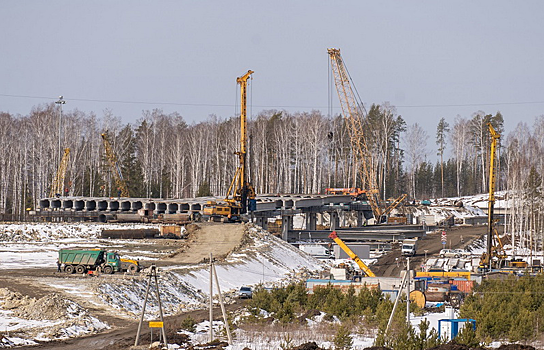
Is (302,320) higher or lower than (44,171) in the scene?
lower

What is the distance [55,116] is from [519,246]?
78835 mm

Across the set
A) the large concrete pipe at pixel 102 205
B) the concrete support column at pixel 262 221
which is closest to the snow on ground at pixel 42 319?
the concrete support column at pixel 262 221

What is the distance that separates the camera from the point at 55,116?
129750 mm

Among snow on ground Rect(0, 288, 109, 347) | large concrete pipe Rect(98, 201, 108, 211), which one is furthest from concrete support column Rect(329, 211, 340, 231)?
snow on ground Rect(0, 288, 109, 347)

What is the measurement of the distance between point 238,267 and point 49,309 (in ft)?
87.2

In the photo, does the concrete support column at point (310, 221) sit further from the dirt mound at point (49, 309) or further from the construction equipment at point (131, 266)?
the dirt mound at point (49, 309)

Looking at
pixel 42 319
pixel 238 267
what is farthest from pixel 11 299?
pixel 238 267

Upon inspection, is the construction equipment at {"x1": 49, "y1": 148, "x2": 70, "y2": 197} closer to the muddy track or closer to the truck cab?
the truck cab

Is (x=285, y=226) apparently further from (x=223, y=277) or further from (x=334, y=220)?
(x=223, y=277)

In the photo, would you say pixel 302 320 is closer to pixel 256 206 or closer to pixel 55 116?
pixel 256 206

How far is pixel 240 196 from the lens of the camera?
94188 millimetres

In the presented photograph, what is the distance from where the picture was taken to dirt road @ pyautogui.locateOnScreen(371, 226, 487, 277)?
7709cm

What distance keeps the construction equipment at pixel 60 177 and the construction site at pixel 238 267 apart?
0.55m

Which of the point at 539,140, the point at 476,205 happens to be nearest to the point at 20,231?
the point at 476,205
